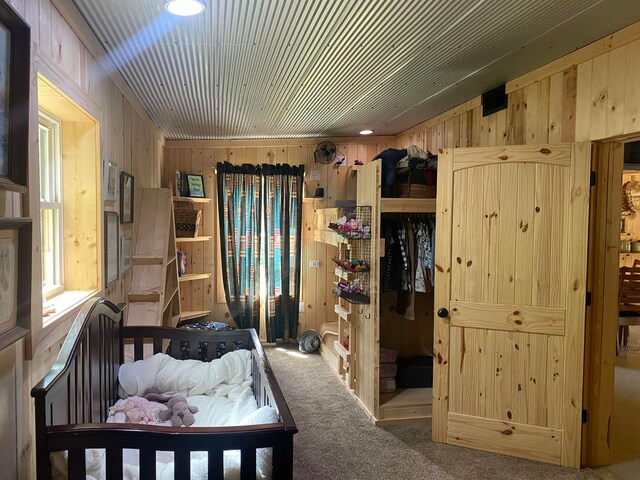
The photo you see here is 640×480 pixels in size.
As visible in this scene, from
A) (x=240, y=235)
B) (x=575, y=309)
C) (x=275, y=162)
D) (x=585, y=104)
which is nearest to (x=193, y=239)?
(x=240, y=235)

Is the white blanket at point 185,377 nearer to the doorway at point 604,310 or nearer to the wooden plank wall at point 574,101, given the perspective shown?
the doorway at point 604,310

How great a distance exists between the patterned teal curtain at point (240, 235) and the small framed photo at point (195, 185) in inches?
7.9

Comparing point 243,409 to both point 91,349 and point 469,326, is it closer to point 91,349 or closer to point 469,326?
point 91,349

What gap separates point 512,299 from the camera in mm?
2766

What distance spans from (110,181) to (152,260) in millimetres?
949

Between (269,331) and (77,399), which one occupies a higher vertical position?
(77,399)

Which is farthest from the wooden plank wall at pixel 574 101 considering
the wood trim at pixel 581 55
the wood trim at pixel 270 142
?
the wood trim at pixel 270 142

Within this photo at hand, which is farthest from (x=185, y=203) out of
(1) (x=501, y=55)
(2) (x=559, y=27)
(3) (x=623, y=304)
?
(3) (x=623, y=304)

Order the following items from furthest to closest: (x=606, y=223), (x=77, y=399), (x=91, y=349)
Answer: (x=606, y=223)
(x=91, y=349)
(x=77, y=399)

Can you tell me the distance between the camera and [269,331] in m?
5.24

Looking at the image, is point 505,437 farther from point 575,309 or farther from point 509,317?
point 575,309

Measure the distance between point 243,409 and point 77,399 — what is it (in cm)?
74

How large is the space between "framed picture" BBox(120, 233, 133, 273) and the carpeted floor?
1.62m

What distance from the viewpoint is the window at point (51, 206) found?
7.06ft
